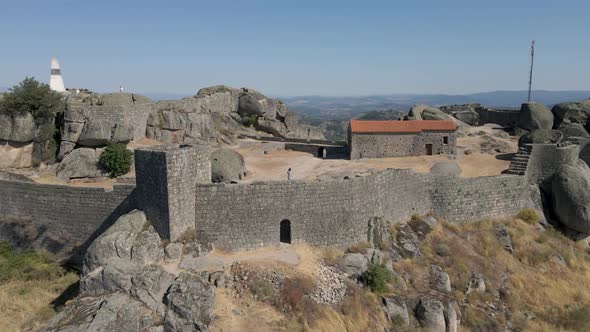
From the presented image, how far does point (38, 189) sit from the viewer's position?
1883 cm

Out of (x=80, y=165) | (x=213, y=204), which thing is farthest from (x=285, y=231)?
(x=80, y=165)

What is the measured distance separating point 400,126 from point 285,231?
55.1ft

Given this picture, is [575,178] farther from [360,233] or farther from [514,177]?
[360,233]

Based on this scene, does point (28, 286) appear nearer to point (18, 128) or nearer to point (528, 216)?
point (18, 128)

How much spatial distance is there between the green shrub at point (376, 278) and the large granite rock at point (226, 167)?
9.87 meters

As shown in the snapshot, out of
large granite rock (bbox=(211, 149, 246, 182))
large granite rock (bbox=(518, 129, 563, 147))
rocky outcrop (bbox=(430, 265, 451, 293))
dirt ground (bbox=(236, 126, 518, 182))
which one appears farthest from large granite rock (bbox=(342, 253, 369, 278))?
large granite rock (bbox=(518, 129, 563, 147))

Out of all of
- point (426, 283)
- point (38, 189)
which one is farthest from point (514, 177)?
point (38, 189)

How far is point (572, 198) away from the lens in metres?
22.5

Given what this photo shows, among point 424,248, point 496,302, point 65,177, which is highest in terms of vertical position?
point 65,177

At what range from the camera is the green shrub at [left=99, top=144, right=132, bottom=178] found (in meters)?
25.3

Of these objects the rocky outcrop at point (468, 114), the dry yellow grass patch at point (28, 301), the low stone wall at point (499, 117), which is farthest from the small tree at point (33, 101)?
the low stone wall at point (499, 117)

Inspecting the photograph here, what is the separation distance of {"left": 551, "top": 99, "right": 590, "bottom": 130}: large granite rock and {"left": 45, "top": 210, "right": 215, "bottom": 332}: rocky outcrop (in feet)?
109

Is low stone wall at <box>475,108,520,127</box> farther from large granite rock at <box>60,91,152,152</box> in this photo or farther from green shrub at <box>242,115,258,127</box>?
large granite rock at <box>60,91,152,152</box>

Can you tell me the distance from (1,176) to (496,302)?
22106mm
